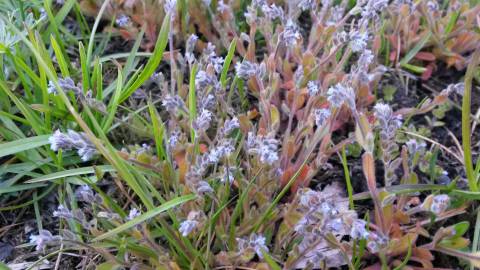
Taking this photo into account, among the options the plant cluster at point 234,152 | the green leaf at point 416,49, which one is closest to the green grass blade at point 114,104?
the plant cluster at point 234,152

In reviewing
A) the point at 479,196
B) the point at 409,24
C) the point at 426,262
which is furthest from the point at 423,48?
the point at 426,262

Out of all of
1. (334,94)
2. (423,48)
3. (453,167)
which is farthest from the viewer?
(423,48)

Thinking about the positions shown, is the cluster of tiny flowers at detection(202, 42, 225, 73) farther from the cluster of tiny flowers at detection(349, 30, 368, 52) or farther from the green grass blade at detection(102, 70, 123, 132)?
the cluster of tiny flowers at detection(349, 30, 368, 52)

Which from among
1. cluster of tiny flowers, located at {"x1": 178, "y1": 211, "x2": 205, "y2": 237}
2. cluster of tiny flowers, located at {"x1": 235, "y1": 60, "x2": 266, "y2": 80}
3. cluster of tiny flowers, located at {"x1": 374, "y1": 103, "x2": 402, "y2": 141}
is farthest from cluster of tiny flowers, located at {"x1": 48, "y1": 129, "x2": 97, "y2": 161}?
cluster of tiny flowers, located at {"x1": 374, "y1": 103, "x2": 402, "y2": 141}

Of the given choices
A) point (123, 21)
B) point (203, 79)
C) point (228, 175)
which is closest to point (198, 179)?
point (228, 175)

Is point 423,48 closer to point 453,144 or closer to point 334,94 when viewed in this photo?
point 453,144

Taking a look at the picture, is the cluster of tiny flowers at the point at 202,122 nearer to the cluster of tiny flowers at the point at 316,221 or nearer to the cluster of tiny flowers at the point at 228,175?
the cluster of tiny flowers at the point at 228,175
